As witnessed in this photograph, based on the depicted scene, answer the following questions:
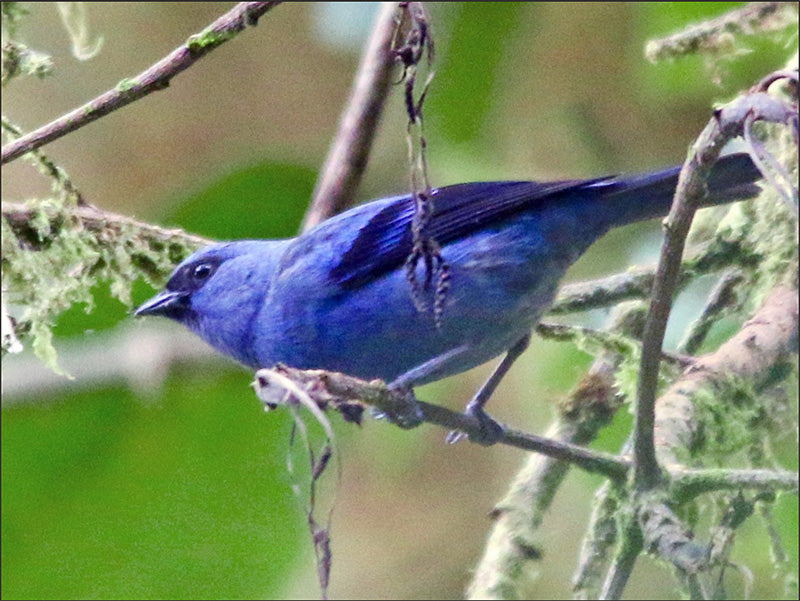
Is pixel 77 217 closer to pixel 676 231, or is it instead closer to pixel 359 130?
pixel 359 130

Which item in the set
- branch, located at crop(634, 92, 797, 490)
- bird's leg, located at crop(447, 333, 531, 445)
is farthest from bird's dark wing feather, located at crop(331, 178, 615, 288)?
branch, located at crop(634, 92, 797, 490)

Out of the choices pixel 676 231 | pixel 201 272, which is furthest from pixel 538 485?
pixel 676 231

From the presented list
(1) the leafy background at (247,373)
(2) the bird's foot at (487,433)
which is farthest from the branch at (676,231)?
(1) the leafy background at (247,373)

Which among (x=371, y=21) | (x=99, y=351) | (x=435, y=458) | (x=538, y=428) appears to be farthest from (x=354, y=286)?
(x=435, y=458)

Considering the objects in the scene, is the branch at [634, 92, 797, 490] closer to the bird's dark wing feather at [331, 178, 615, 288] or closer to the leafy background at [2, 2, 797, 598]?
the bird's dark wing feather at [331, 178, 615, 288]

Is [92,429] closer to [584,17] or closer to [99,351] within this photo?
[99,351]

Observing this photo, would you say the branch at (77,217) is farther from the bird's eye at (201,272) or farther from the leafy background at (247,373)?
the leafy background at (247,373)

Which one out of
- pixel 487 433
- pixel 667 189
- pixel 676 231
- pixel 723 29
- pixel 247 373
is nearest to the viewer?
pixel 676 231
